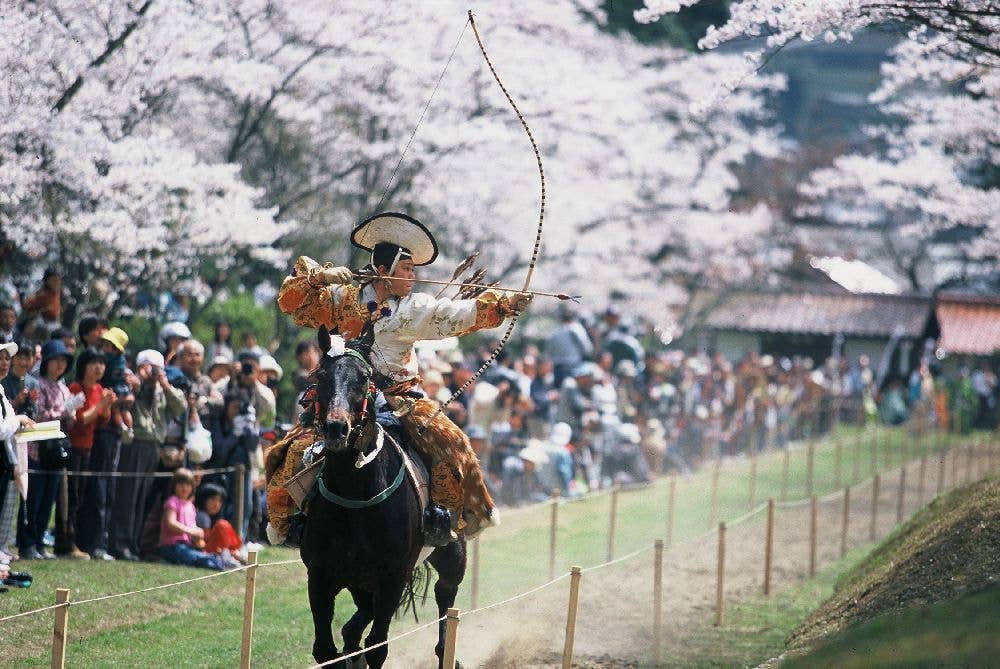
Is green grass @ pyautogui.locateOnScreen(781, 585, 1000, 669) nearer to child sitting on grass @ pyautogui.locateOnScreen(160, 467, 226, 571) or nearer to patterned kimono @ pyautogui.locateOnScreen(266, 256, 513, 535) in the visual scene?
patterned kimono @ pyautogui.locateOnScreen(266, 256, 513, 535)

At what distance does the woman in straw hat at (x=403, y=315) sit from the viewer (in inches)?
312

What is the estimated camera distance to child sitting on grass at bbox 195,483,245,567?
1200 cm

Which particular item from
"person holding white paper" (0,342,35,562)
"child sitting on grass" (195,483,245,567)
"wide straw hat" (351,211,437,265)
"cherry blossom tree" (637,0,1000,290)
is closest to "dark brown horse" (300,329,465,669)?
"wide straw hat" (351,211,437,265)

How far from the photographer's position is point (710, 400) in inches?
998

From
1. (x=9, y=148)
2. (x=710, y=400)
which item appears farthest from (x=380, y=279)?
(x=710, y=400)

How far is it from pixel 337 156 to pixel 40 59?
639 centimetres

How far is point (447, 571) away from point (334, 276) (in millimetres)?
2427

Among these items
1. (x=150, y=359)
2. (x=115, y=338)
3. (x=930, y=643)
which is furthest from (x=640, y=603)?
(x=930, y=643)

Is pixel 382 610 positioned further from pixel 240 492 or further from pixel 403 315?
pixel 240 492

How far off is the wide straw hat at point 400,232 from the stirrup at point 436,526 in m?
1.58

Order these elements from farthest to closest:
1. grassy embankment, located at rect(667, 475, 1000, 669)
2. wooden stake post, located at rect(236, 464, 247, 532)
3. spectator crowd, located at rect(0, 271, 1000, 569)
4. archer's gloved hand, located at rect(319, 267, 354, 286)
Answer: wooden stake post, located at rect(236, 464, 247, 532) < spectator crowd, located at rect(0, 271, 1000, 569) < archer's gloved hand, located at rect(319, 267, 354, 286) < grassy embankment, located at rect(667, 475, 1000, 669)

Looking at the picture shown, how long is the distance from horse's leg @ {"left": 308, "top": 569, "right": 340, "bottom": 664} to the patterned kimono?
636 mm

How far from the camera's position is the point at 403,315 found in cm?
821

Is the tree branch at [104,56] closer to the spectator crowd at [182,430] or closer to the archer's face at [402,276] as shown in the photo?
the spectator crowd at [182,430]
